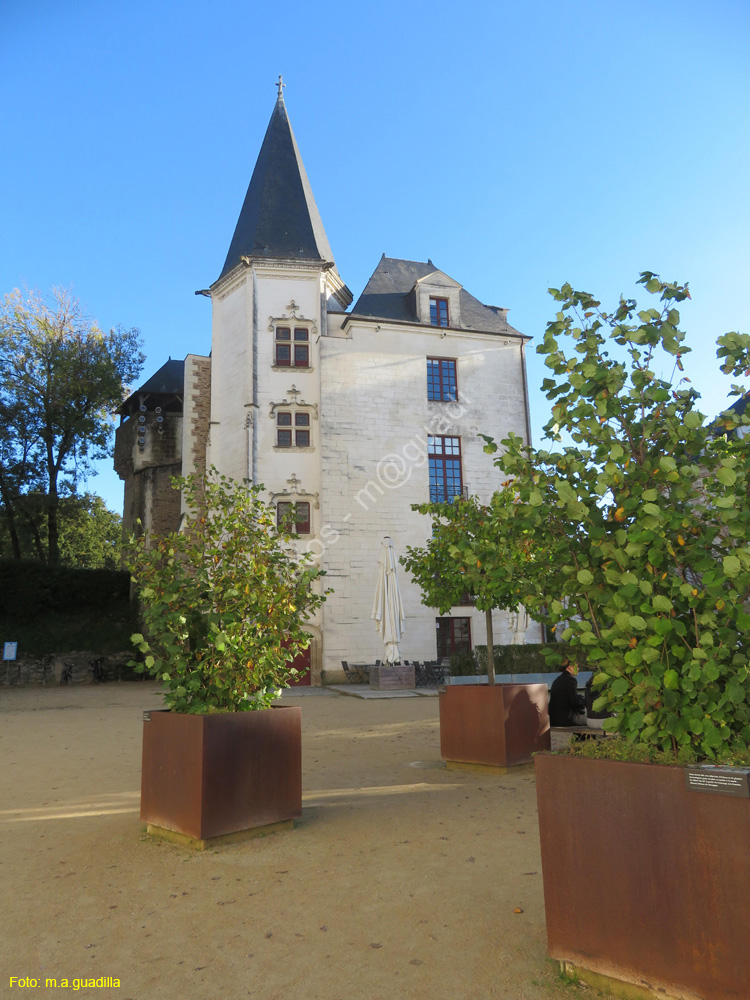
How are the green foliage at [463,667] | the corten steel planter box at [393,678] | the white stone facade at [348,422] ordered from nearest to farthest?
the green foliage at [463,667], the corten steel planter box at [393,678], the white stone facade at [348,422]

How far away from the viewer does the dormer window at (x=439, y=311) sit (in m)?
24.8

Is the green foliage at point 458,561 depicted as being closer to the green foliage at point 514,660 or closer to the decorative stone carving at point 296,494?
the green foliage at point 514,660

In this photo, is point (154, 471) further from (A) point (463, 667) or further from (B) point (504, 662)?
(B) point (504, 662)

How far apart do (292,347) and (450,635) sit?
409 inches

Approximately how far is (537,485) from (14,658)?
2286 cm

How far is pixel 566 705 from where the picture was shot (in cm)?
798

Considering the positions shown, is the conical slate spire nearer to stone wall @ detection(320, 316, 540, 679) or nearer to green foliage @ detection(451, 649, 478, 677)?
stone wall @ detection(320, 316, 540, 679)

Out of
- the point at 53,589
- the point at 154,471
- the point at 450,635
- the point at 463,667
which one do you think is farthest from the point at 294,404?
the point at 53,589

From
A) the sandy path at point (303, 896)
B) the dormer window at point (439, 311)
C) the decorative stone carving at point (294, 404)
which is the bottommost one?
the sandy path at point (303, 896)

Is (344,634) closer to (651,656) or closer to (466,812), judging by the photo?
(466,812)

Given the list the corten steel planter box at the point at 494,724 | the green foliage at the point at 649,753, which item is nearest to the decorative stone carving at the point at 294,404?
the corten steel planter box at the point at 494,724

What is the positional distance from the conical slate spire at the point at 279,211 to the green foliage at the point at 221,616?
19471 millimetres

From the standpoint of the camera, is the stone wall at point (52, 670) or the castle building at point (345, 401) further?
the stone wall at point (52, 670)

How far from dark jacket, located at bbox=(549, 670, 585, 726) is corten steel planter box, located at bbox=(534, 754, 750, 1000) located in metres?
5.30
